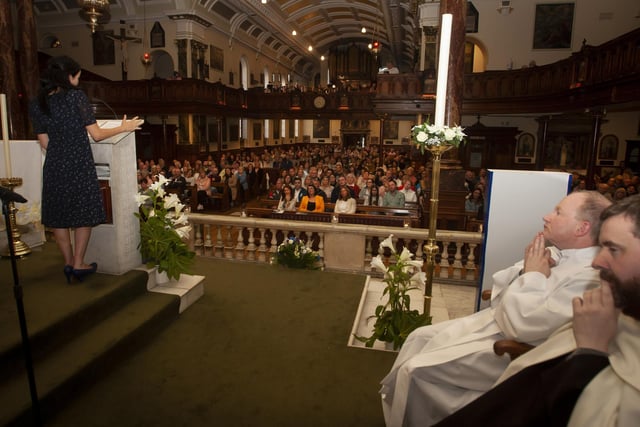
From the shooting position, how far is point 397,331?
3799 millimetres

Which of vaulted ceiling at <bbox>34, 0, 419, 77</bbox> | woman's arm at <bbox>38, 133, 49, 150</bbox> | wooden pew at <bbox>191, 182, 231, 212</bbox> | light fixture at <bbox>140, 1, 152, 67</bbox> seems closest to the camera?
woman's arm at <bbox>38, 133, 49, 150</bbox>

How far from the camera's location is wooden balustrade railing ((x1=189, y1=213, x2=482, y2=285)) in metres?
6.19

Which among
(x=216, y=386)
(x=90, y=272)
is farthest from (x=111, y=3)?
(x=216, y=386)

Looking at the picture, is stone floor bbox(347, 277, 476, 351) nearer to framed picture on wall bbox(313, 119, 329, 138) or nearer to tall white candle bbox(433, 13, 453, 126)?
tall white candle bbox(433, 13, 453, 126)

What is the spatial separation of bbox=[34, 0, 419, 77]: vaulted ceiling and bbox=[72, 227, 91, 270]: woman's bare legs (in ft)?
56.9

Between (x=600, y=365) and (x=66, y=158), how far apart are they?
385 cm

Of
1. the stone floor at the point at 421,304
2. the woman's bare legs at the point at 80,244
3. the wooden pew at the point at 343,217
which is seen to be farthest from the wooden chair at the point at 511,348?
the wooden pew at the point at 343,217

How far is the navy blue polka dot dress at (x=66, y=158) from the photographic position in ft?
11.7

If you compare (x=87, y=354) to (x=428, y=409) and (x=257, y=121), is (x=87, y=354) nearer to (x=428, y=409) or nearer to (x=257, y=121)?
(x=428, y=409)

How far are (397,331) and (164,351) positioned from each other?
1985 mm

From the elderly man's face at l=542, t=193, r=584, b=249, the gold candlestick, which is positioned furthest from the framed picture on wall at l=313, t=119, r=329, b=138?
the elderly man's face at l=542, t=193, r=584, b=249

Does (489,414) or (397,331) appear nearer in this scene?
(489,414)

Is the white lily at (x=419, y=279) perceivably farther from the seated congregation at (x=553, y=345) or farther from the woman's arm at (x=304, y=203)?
the woman's arm at (x=304, y=203)

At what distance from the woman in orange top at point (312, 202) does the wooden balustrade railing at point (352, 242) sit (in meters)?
1.78
